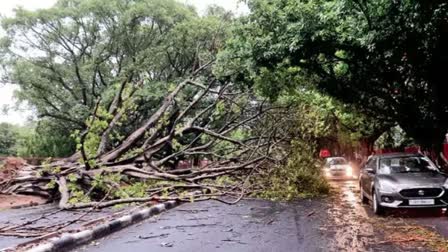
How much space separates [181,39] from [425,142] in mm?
13969

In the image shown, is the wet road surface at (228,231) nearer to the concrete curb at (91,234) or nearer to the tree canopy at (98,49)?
the concrete curb at (91,234)

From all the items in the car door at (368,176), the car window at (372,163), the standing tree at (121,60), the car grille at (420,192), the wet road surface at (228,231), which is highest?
the standing tree at (121,60)

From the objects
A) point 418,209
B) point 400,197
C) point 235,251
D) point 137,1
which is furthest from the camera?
point 137,1

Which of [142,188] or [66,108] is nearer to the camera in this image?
[142,188]

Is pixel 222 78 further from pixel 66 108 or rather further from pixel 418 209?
pixel 66 108

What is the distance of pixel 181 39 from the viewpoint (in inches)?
976

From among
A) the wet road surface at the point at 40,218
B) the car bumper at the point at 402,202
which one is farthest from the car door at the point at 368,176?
the wet road surface at the point at 40,218

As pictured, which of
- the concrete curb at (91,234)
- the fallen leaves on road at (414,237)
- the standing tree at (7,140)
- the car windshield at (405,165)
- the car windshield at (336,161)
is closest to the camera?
the concrete curb at (91,234)

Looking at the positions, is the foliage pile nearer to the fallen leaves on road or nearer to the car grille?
the car grille

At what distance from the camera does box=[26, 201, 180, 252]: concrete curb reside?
7.17m

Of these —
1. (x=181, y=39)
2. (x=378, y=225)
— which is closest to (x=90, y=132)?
(x=378, y=225)

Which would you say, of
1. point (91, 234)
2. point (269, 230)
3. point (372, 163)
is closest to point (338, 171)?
point (372, 163)

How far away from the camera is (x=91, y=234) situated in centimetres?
838

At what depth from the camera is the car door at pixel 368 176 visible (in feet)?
41.2
